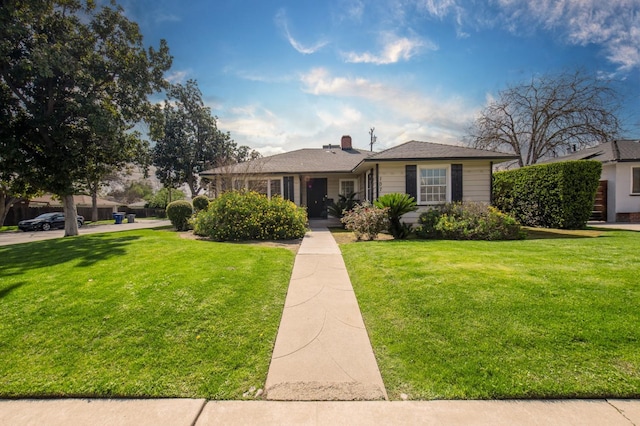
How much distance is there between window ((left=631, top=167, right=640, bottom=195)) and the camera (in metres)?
14.7

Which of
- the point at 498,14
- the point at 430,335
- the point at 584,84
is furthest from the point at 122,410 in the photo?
the point at 584,84

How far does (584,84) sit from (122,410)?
1145 inches

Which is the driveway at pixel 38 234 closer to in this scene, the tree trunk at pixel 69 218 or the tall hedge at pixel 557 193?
the tree trunk at pixel 69 218

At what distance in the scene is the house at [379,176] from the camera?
1201cm

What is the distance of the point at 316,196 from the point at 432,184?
7.42 metres

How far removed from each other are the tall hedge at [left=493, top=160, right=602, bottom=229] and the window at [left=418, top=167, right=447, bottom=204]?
4.22 meters

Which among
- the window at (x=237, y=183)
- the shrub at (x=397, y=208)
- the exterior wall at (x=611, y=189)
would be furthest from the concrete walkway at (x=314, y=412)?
the exterior wall at (x=611, y=189)

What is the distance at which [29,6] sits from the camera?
981 centimetres

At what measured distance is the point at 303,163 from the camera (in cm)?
1703

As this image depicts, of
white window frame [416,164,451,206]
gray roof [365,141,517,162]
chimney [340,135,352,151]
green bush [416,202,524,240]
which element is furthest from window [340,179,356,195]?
green bush [416,202,524,240]

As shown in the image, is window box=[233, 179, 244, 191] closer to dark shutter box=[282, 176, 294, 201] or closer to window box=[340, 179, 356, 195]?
dark shutter box=[282, 176, 294, 201]

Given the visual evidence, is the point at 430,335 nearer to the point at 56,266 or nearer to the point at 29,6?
the point at 56,266

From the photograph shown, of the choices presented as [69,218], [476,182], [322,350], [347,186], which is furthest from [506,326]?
[69,218]

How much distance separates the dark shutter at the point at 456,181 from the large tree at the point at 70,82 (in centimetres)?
1341
